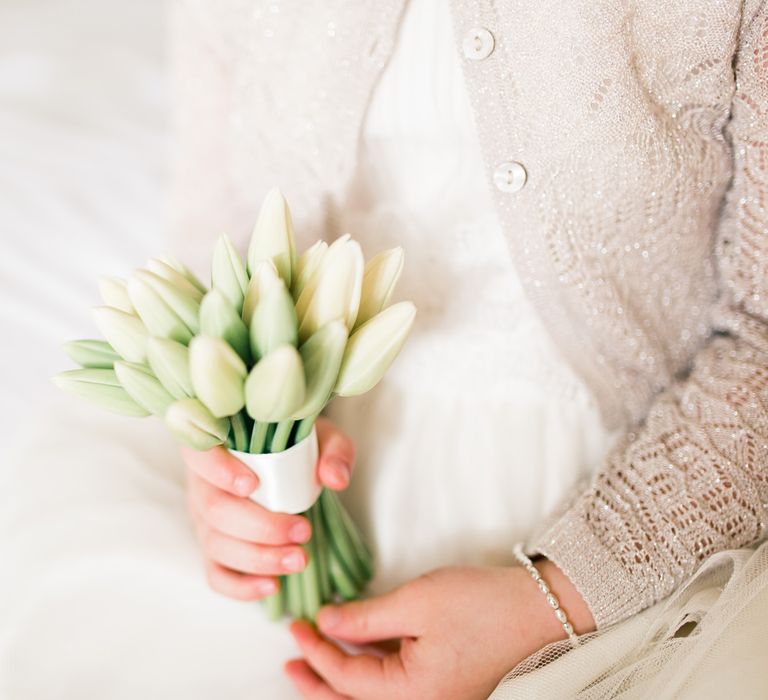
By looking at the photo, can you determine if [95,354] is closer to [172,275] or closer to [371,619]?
[172,275]

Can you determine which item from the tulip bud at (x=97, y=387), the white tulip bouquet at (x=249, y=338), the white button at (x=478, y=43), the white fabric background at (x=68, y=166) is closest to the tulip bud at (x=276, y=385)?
the white tulip bouquet at (x=249, y=338)

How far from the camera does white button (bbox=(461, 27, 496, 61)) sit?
628 mm

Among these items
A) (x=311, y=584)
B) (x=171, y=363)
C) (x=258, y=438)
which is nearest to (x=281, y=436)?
(x=258, y=438)

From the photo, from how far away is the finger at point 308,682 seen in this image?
2.27 ft

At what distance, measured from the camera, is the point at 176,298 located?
50 cm

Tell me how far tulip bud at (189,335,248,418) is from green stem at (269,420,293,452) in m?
0.07

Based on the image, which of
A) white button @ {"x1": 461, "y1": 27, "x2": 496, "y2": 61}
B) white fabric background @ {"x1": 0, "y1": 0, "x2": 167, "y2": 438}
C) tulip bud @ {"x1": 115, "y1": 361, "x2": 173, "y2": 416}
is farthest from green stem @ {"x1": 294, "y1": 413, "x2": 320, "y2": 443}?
white fabric background @ {"x1": 0, "y1": 0, "x2": 167, "y2": 438}

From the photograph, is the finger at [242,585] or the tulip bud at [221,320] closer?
the tulip bud at [221,320]

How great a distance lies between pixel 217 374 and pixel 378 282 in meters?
0.14

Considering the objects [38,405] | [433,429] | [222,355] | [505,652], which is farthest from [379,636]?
[38,405]

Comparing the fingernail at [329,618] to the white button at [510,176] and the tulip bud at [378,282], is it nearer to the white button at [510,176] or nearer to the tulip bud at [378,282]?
the tulip bud at [378,282]

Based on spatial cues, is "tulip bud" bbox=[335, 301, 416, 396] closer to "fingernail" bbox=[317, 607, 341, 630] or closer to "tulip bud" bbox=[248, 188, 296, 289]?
"tulip bud" bbox=[248, 188, 296, 289]

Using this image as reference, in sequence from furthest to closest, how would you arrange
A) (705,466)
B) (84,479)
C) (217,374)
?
(84,479) → (705,466) → (217,374)

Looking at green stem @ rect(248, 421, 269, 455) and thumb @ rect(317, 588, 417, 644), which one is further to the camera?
thumb @ rect(317, 588, 417, 644)
